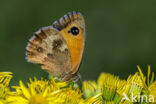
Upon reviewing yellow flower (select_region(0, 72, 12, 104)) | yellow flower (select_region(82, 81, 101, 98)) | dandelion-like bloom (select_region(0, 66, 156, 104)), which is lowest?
yellow flower (select_region(82, 81, 101, 98))

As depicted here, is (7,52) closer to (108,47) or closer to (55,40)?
(108,47)

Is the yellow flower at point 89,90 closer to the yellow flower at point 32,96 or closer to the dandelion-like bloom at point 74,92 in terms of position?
the dandelion-like bloom at point 74,92

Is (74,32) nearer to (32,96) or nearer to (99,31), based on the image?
(32,96)

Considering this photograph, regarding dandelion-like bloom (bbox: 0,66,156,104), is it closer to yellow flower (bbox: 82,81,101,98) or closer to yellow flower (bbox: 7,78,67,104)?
yellow flower (bbox: 7,78,67,104)

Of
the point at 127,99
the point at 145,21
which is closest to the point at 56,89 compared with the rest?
the point at 127,99

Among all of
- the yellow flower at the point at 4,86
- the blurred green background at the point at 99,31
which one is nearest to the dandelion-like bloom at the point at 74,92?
the yellow flower at the point at 4,86

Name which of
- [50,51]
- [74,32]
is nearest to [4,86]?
[50,51]

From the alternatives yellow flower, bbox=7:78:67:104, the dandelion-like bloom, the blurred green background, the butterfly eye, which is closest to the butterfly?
the butterfly eye
